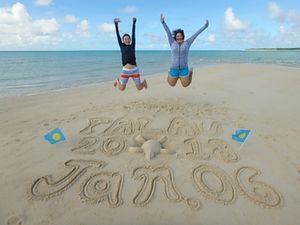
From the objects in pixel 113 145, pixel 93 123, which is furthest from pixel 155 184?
pixel 93 123

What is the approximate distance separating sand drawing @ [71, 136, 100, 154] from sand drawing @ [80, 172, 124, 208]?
1.01 m

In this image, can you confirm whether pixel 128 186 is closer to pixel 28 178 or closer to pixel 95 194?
pixel 95 194

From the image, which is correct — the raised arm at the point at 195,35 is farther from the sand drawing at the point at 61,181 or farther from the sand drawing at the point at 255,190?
the sand drawing at the point at 61,181

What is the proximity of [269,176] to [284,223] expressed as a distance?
49.1 inches

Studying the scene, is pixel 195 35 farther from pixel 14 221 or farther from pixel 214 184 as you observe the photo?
pixel 14 221

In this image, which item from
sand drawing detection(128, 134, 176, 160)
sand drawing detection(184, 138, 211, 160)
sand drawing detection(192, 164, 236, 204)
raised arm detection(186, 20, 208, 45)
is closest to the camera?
sand drawing detection(192, 164, 236, 204)

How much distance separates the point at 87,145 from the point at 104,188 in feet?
5.69

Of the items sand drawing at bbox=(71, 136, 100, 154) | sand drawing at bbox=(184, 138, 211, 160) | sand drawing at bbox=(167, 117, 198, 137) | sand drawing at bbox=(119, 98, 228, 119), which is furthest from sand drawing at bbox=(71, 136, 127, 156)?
sand drawing at bbox=(119, 98, 228, 119)

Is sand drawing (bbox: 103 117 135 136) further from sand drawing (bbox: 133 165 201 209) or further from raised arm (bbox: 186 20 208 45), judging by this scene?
raised arm (bbox: 186 20 208 45)

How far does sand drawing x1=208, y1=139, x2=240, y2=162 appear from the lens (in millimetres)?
5379

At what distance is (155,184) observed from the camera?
4.52 meters

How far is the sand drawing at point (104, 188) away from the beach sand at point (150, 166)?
0.02 m

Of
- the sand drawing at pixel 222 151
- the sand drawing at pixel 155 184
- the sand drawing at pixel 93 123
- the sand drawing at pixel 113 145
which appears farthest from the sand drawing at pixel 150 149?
the sand drawing at pixel 93 123

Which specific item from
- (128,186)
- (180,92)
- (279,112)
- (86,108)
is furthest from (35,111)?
(279,112)
